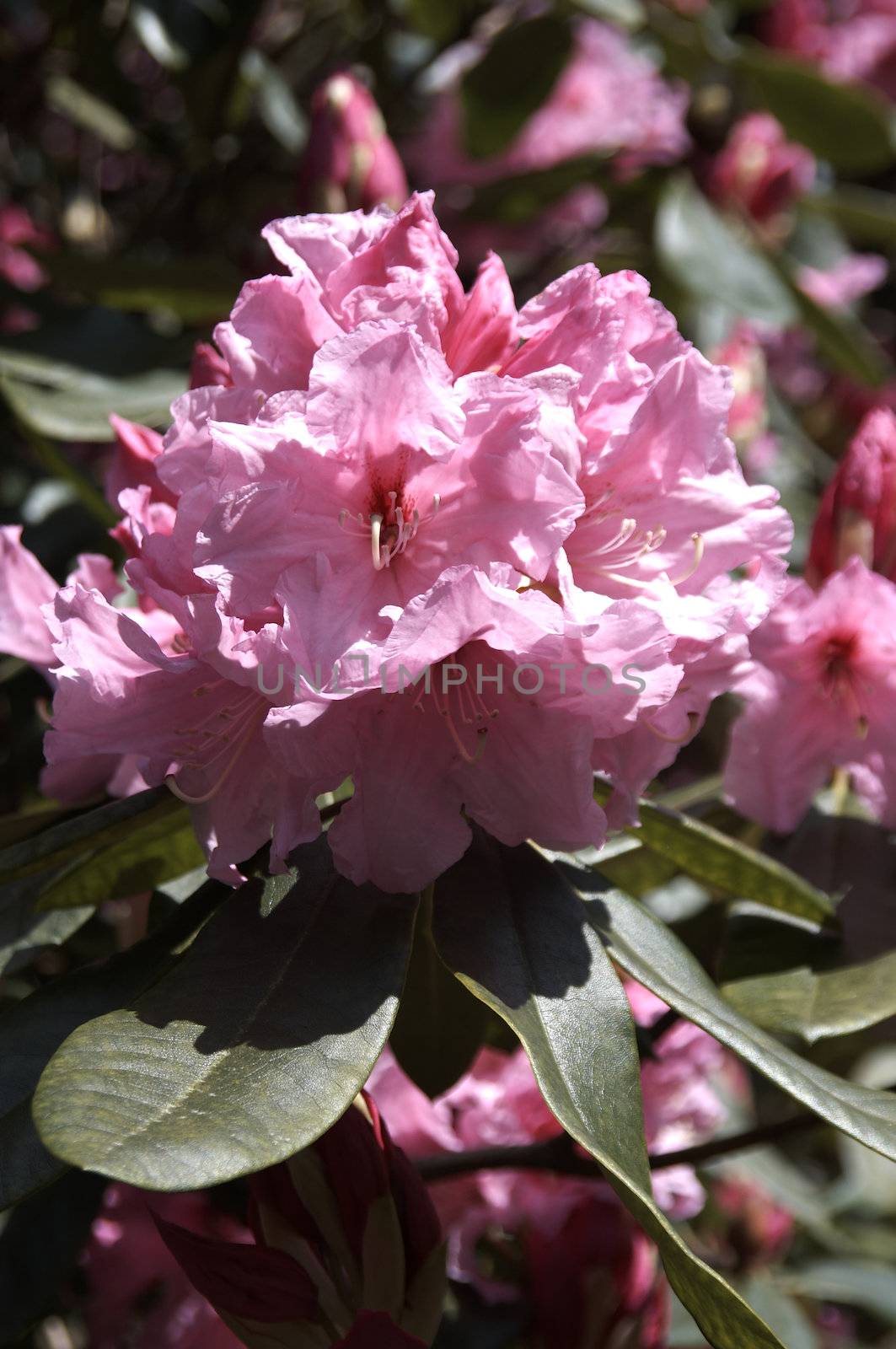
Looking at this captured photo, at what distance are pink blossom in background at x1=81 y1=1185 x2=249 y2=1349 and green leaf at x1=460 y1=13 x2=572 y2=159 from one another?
1358 millimetres

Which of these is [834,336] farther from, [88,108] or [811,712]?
[88,108]

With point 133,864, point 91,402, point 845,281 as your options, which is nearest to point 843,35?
point 845,281

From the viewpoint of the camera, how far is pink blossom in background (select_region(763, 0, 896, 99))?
7.11 feet

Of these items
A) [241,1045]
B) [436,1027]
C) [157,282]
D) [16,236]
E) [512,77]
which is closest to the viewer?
[241,1045]

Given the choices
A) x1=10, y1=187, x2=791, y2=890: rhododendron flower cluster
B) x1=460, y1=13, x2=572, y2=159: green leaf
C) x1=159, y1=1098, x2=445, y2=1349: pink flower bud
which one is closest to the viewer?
x1=10, y1=187, x2=791, y2=890: rhododendron flower cluster

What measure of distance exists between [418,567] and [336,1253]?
0.42 m

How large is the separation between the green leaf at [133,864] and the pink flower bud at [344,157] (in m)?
0.76

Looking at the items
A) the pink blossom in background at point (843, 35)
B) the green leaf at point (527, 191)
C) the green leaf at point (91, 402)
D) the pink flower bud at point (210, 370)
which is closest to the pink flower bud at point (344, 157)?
the green leaf at point (91, 402)

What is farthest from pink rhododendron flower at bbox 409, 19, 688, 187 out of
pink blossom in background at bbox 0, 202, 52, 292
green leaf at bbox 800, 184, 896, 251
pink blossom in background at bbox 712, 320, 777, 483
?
pink blossom in background at bbox 0, 202, 52, 292

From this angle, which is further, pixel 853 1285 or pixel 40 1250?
pixel 853 1285

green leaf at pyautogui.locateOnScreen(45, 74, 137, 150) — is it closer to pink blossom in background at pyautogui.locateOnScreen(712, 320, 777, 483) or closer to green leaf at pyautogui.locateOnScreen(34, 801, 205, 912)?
pink blossom in background at pyautogui.locateOnScreen(712, 320, 777, 483)

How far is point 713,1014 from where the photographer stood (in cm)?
72

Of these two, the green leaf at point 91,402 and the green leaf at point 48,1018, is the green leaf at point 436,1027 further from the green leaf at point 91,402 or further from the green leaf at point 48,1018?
the green leaf at point 91,402

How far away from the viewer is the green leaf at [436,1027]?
0.88 m
